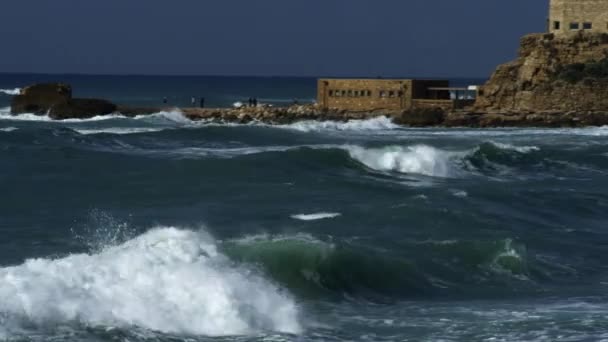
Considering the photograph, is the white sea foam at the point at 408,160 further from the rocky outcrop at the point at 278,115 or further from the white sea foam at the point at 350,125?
the rocky outcrop at the point at 278,115

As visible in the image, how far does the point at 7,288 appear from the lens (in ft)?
50.1

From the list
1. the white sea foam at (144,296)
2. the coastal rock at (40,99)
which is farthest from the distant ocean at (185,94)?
the white sea foam at (144,296)

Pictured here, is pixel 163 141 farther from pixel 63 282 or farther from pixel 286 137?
pixel 63 282

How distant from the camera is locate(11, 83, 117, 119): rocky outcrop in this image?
190ft

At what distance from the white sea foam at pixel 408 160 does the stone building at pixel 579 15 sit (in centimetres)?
2330

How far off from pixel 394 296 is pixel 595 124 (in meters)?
35.1

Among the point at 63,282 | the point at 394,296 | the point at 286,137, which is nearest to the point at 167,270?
the point at 63,282

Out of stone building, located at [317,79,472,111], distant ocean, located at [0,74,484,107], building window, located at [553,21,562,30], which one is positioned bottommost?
distant ocean, located at [0,74,484,107]

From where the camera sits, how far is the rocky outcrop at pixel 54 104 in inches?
2285

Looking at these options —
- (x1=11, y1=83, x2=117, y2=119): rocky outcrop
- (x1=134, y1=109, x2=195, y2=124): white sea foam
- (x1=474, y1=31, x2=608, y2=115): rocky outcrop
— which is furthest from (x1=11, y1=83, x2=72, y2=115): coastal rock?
(x1=474, y1=31, x2=608, y2=115): rocky outcrop

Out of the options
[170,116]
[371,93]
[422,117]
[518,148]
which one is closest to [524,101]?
[422,117]

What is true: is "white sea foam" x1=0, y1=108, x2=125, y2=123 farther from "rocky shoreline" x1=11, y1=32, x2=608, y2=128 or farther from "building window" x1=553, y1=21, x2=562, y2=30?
"building window" x1=553, y1=21, x2=562, y2=30

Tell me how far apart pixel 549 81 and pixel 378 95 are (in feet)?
21.8

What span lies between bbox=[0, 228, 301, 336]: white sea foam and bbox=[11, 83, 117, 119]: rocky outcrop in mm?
41049
